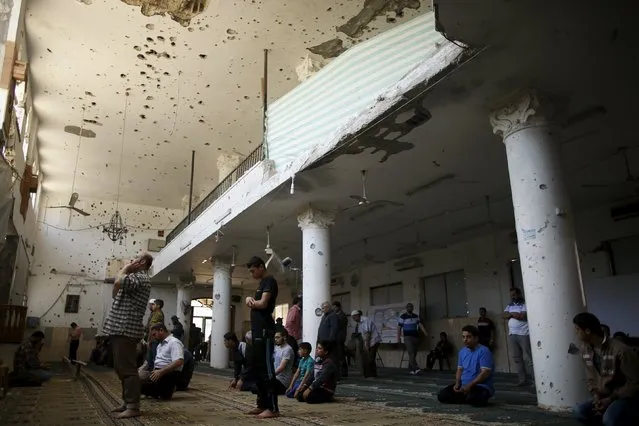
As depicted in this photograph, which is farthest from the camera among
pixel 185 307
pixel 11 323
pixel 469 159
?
pixel 185 307

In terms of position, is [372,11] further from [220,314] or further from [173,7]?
[220,314]

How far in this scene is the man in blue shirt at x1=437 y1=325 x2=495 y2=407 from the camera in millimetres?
5328

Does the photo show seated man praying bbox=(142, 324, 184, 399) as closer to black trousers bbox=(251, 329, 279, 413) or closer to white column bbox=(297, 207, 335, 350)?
black trousers bbox=(251, 329, 279, 413)

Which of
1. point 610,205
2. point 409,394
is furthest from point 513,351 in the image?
point 610,205

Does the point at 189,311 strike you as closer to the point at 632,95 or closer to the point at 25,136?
the point at 25,136

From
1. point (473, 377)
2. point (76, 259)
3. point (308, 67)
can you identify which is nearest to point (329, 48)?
point (308, 67)

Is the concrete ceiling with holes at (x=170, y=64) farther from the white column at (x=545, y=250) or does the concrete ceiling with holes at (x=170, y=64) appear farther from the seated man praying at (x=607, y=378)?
the seated man praying at (x=607, y=378)

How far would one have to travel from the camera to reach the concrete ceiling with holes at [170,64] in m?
10.5

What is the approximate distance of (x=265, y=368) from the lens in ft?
14.6

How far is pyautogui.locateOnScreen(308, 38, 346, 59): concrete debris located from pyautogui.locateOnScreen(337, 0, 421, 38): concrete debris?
16.7 inches

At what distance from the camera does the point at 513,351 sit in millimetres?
8148

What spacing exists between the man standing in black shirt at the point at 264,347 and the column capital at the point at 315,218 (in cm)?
488

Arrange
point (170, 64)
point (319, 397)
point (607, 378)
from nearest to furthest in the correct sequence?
point (607, 378)
point (319, 397)
point (170, 64)

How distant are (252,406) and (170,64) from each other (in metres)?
9.59
